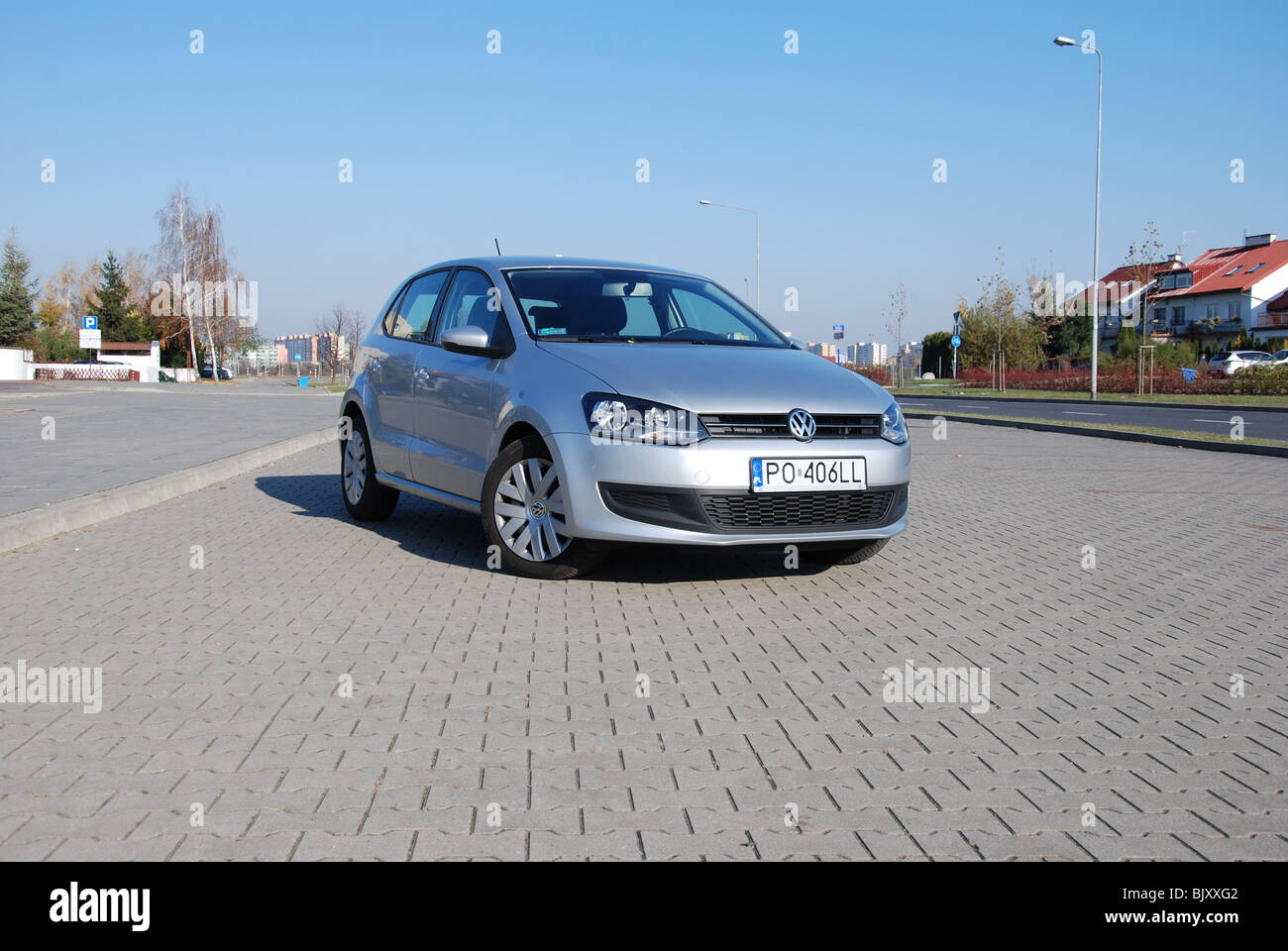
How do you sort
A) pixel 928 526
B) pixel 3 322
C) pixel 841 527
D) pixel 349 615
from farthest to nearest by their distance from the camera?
pixel 3 322, pixel 928 526, pixel 841 527, pixel 349 615

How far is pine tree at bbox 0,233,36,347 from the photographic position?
224ft

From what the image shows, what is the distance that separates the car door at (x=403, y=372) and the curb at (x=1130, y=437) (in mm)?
11537

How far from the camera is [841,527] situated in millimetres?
5945

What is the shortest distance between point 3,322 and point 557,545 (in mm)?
72901

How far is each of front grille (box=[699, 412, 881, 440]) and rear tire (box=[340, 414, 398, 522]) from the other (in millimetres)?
3475

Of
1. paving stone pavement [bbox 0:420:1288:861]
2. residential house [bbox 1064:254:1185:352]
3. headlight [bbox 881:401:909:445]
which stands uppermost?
residential house [bbox 1064:254:1185:352]

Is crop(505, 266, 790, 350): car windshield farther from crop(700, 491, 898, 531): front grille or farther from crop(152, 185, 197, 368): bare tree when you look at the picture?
crop(152, 185, 197, 368): bare tree

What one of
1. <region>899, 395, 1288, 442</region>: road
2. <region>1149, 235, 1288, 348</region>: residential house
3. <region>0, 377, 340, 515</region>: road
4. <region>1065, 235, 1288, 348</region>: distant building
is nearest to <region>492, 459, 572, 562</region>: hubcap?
<region>0, 377, 340, 515</region>: road

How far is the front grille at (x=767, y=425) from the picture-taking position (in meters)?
5.62

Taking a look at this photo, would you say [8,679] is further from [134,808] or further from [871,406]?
[871,406]

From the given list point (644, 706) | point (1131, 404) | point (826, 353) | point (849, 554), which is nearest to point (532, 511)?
point (849, 554)
